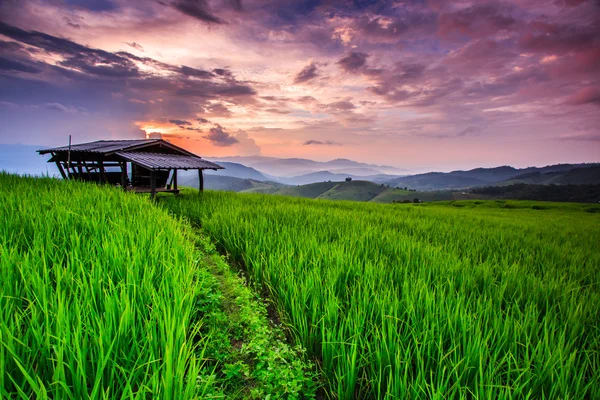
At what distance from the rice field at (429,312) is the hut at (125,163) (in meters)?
7.12

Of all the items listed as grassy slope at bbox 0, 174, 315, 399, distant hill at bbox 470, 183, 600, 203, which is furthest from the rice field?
distant hill at bbox 470, 183, 600, 203

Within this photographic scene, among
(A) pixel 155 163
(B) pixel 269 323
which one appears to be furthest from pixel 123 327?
(A) pixel 155 163

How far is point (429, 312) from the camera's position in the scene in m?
2.73

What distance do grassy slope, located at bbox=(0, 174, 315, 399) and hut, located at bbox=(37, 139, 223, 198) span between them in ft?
28.3

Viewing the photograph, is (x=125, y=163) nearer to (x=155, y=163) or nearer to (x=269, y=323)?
(x=155, y=163)

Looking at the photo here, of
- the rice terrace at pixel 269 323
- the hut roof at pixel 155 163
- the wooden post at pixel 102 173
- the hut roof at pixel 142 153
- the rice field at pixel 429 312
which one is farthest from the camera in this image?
the wooden post at pixel 102 173

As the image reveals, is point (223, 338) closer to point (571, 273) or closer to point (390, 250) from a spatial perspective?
point (390, 250)

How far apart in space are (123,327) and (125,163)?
44.5ft

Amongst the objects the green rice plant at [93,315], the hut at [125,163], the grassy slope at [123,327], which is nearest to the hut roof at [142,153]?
Answer: the hut at [125,163]

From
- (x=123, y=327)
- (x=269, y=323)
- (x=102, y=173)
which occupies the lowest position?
(x=269, y=323)

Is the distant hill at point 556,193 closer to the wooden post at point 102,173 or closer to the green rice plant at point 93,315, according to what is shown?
the green rice plant at point 93,315

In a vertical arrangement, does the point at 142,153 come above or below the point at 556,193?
above

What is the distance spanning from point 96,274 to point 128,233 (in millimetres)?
1582

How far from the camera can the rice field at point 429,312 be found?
2129mm
